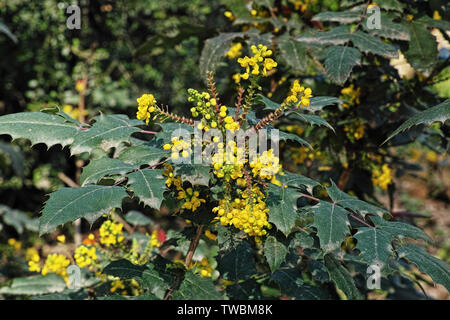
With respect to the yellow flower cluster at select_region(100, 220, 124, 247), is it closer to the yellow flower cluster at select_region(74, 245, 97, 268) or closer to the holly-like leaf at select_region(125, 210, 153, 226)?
the yellow flower cluster at select_region(74, 245, 97, 268)

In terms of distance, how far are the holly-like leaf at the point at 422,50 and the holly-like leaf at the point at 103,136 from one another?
38.8 inches

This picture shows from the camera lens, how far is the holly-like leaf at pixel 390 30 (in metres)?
1.51

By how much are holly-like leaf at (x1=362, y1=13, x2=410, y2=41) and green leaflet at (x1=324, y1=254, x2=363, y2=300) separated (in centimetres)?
80

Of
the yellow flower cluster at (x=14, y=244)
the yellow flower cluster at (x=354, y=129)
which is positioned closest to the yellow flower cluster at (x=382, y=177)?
the yellow flower cluster at (x=354, y=129)

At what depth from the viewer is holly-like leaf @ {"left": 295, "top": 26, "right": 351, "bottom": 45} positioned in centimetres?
148

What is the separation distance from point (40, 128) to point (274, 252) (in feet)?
2.20

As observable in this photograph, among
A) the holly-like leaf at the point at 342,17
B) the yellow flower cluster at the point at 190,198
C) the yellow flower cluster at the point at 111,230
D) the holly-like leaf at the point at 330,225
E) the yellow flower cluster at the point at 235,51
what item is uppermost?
the holly-like leaf at the point at 342,17

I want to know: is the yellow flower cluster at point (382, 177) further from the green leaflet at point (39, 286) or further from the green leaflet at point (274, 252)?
the green leaflet at point (39, 286)

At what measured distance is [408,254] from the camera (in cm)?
106

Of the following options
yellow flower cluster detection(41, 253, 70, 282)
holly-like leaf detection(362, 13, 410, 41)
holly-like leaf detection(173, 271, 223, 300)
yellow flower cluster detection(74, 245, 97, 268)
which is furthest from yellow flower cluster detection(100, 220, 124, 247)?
holly-like leaf detection(362, 13, 410, 41)

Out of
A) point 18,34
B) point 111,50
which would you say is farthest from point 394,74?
point 18,34

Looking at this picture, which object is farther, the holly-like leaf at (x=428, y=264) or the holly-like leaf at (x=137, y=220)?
the holly-like leaf at (x=137, y=220)
